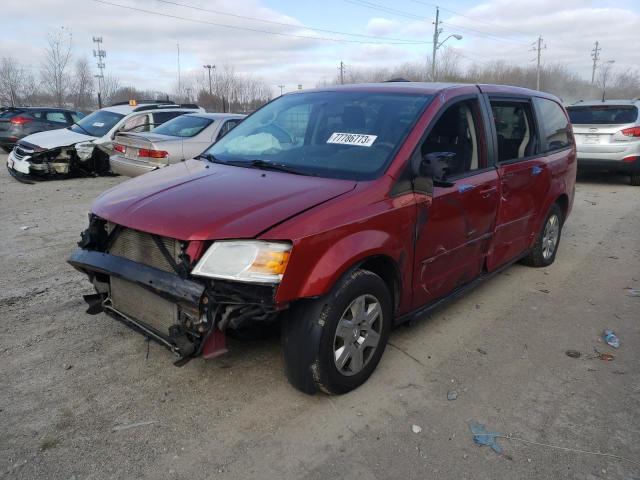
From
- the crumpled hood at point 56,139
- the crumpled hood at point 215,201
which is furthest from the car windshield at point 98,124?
the crumpled hood at point 215,201

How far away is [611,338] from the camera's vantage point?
12.7 feet

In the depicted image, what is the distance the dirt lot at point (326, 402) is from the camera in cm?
250

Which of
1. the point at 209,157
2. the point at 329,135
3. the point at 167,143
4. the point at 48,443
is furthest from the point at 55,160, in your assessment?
the point at 48,443

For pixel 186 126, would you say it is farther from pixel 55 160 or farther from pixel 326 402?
pixel 326 402

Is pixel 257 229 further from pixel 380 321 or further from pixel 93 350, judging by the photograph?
pixel 93 350

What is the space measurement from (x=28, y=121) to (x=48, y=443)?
49.5ft

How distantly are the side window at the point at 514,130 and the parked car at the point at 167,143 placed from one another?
191 inches

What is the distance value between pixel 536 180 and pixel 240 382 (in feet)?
10.9

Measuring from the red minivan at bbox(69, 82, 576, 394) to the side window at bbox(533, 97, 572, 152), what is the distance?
745 millimetres

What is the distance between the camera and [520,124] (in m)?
4.61

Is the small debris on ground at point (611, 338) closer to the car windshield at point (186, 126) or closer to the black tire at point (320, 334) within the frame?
the black tire at point (320, 334)

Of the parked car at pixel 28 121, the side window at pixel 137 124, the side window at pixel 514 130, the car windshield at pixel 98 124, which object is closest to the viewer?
the side window at pixel 514 130

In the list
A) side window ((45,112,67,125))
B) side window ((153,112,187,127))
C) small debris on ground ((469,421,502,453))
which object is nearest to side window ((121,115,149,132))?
side window ((153,112,187,127))

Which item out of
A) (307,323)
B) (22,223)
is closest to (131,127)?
(22,223)
